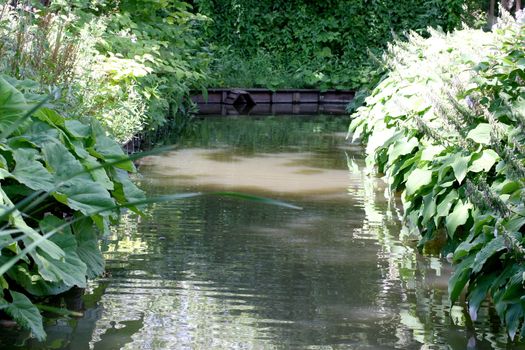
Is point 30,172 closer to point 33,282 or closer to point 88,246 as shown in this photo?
point 33,282

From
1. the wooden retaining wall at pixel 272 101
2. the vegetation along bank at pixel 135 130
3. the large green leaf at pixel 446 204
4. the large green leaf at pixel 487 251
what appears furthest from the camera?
the wooden retaining wall at pixel 272 101

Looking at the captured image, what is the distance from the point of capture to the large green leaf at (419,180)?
20.0 feet

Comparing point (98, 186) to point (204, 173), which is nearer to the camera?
point (98, 186)

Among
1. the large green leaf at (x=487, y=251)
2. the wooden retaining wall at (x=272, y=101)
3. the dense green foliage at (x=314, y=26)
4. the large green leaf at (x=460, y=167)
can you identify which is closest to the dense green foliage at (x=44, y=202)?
the large green leaf at (x=487, y=251)

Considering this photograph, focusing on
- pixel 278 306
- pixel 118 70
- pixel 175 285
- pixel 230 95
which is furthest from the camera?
pixel 230 95

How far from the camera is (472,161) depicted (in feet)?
18.1

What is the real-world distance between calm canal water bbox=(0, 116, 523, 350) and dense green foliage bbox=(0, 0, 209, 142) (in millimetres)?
883

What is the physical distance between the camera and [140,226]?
6.89 meters

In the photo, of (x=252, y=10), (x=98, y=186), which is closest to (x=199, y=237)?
(x=98, y=186)

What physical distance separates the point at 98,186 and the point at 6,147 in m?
0.45

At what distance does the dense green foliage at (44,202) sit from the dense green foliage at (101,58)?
1.94ft

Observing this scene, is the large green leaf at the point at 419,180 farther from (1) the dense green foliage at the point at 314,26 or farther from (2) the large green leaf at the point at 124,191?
(1) the dense green foliage at the point at 314,26

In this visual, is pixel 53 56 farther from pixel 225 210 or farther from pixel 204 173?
pixel 204 173

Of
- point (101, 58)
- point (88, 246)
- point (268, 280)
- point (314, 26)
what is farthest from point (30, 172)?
point (314, 26)
